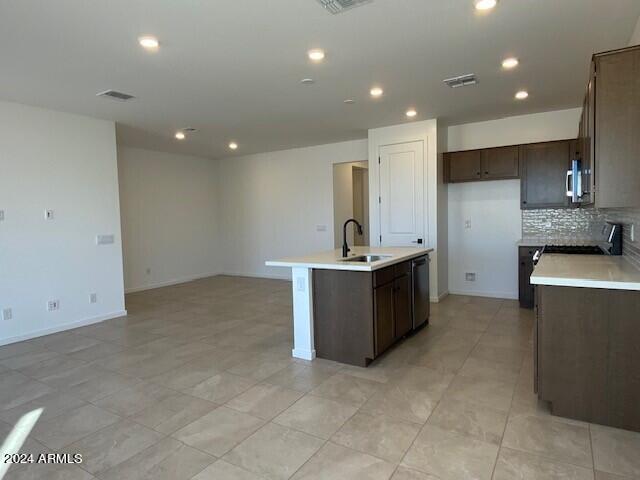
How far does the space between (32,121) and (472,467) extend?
5457 millimetres

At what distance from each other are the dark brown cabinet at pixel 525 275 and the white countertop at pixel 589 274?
1.92 m

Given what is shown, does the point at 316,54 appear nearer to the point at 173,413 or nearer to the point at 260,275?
the point at 173,413

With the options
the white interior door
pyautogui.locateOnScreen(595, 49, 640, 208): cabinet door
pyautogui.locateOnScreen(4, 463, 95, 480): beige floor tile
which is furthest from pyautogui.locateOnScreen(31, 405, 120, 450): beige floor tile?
the white interior door

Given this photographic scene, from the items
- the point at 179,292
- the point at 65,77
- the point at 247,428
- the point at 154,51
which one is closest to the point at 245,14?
the point at 154,51

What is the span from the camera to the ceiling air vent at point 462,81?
12.5 feet

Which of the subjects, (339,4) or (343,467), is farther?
(339,4)

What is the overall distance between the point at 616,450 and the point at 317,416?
168 centimetres

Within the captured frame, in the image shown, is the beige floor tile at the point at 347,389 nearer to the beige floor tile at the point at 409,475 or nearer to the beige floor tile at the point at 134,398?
the beige floor tile at the point at 409,475

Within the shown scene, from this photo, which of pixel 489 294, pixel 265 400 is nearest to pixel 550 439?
pixel 265 400

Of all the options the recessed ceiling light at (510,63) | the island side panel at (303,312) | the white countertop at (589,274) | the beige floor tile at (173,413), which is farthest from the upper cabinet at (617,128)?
the beige floor tile at (173,413)

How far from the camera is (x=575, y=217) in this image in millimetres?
5297

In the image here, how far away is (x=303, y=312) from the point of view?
3.56 meters

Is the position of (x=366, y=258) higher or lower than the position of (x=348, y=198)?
lower

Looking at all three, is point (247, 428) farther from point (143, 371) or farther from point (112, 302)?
point (112, 302)
